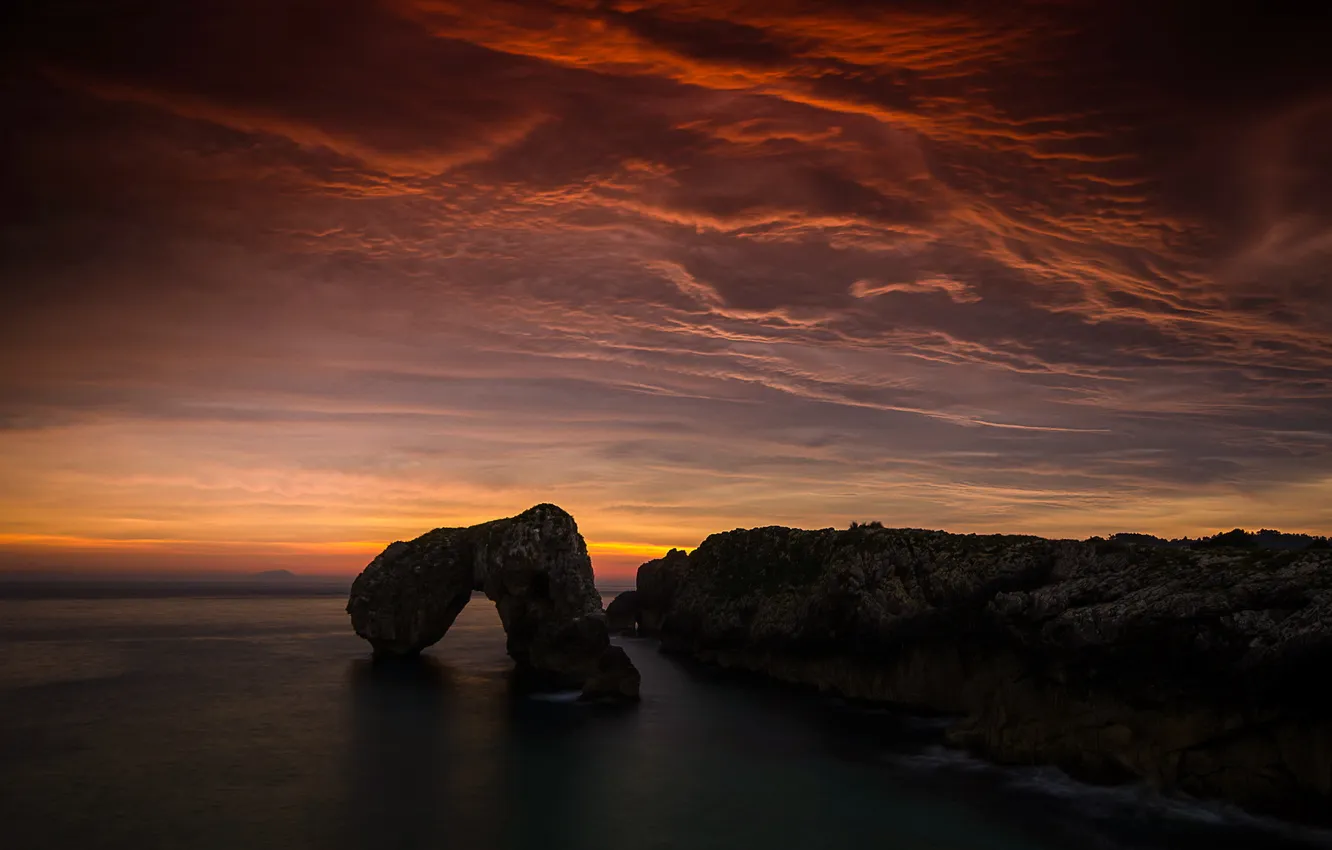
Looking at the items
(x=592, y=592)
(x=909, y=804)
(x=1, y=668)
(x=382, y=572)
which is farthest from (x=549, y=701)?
(x=1, y=668)

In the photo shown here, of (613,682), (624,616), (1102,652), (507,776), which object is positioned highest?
(1102,652)

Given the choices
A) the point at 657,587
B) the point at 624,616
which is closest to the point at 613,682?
the point at 657,587

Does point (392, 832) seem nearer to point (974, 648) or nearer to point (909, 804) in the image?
point (909, 804)

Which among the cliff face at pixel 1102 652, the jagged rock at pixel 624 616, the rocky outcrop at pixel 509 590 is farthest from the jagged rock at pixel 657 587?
the cliff face at pixel 1102 652

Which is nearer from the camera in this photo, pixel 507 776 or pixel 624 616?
pixel 507 776

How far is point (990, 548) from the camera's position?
192 ft

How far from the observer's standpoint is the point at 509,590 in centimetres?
7094

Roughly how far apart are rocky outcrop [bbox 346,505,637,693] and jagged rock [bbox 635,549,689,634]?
117 ft

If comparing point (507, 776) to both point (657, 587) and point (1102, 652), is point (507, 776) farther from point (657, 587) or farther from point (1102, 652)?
point (657, 587)

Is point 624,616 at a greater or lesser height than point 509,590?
lesser

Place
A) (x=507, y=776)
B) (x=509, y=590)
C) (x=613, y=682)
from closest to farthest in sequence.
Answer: (x=507, y=776), (x=613, y=682), (x=509, y=590)

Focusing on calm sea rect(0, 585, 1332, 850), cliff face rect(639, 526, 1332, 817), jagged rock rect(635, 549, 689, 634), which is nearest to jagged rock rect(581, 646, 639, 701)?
calm sea rect(0, 585, 1332, 850)

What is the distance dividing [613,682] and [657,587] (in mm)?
56858

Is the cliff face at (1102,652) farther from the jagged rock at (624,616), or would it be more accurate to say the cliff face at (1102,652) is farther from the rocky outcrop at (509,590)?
the jagged rock at (624,616)
